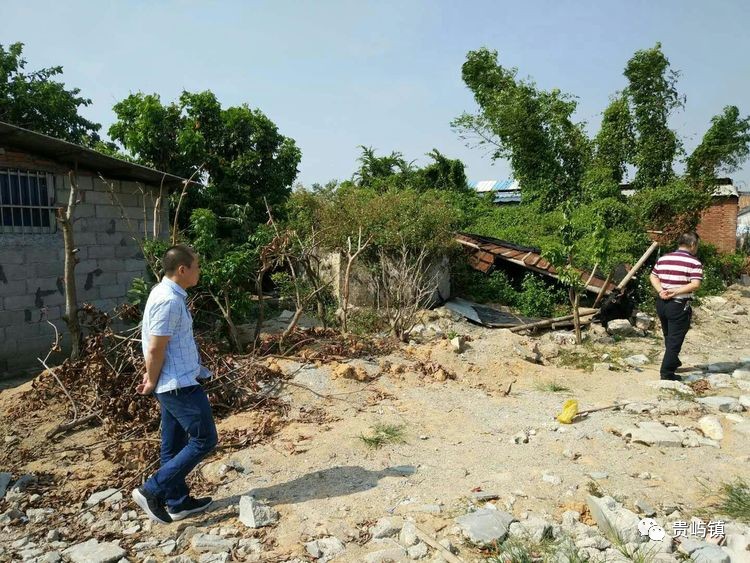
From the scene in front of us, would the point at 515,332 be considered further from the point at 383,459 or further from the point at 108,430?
the point at 108,430

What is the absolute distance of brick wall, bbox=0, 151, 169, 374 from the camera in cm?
694

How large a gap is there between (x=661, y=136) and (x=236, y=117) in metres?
12.1

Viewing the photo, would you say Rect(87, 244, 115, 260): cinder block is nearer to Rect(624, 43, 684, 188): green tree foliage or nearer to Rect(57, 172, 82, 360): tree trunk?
Rect(57, 172, 82, 360): tree trunk

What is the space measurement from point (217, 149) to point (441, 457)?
10.4 metres

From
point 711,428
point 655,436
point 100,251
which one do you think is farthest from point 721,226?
point 100,251

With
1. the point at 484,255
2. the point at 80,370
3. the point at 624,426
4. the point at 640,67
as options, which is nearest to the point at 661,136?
the point at 640,67

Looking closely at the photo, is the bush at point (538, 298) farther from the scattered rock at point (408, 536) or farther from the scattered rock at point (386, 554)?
the scattered rock at point (386, 554)

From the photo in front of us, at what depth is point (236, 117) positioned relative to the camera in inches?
494

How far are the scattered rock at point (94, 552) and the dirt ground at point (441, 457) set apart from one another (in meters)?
0.12

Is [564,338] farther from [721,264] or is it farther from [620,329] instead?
[721,264]

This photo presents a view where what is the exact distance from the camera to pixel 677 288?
20.0 ft

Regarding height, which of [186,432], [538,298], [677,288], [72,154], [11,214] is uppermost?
[72,154]

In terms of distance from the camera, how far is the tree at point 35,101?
1361 cm

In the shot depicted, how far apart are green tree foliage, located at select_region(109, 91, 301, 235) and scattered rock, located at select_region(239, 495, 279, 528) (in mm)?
8805
